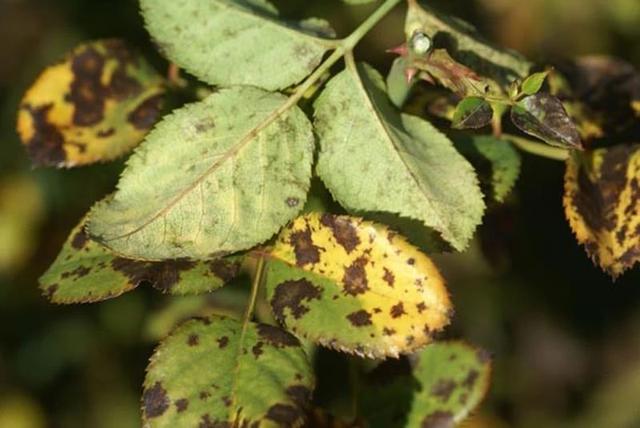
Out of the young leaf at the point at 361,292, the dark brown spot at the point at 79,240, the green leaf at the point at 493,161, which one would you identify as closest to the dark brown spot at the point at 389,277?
the young leaf at the point at 361,292

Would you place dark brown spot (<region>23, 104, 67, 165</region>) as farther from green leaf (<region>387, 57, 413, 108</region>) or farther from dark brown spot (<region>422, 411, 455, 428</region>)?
dark brown spot (<region>422, 411, 455, 428</region>)

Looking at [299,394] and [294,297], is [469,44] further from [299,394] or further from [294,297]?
[299,394]

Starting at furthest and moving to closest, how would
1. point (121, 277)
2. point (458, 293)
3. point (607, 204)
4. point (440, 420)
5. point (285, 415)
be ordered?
1. point (458, 293)
2. point (440, 420)
3. point (607, 204)
4. point (121, 277)
5. point (285, 415)

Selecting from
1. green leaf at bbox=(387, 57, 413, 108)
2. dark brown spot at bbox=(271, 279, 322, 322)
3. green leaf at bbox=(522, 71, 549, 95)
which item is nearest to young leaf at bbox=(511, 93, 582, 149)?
green leaf at bbox=(522, 71, 549, 95)

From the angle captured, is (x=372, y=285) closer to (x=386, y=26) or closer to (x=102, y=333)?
(x=102, y=333)

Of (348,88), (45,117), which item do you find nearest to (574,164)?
(348,88)

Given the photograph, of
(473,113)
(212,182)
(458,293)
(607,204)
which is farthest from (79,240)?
(458,293)

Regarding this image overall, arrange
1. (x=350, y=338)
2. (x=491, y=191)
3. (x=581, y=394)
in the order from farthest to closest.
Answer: (x=581, y=394)
(x=491, y=191)
(x=350, y=338)
